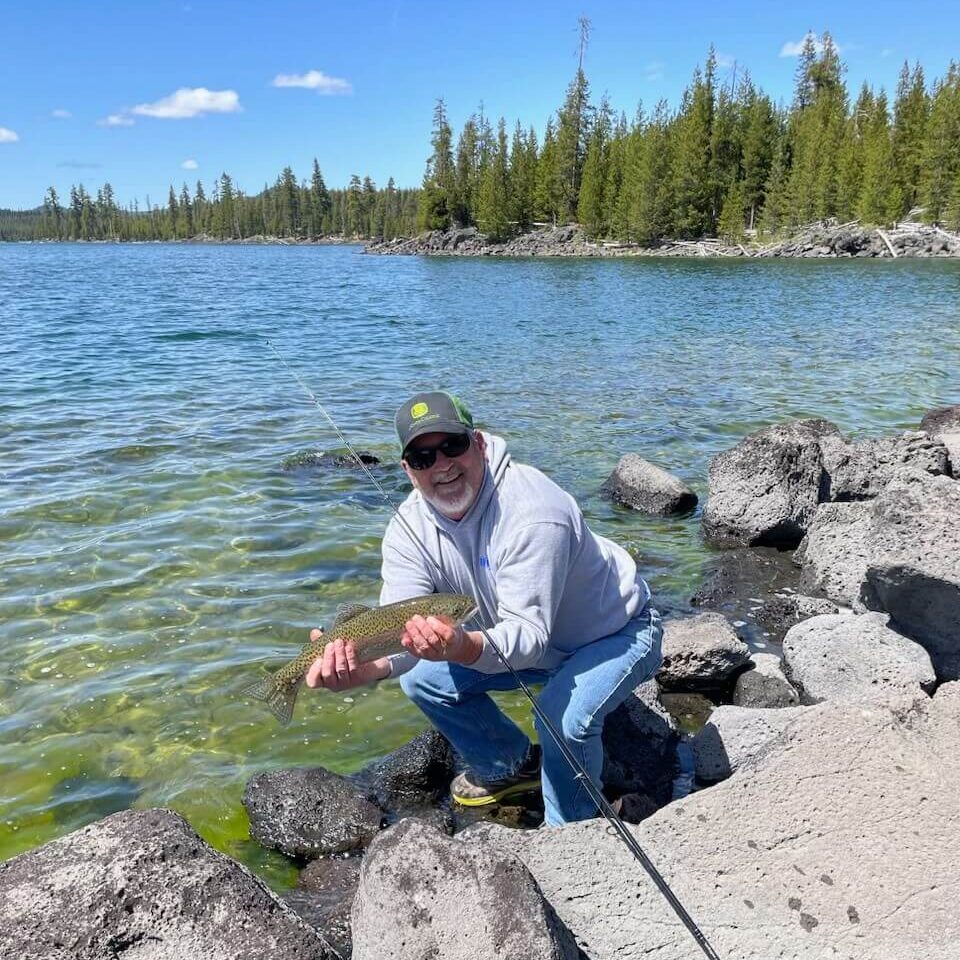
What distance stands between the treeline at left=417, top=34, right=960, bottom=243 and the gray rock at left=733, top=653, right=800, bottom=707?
290ft

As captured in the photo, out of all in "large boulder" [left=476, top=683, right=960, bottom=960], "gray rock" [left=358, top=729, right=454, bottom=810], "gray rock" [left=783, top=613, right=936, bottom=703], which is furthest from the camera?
"gray rock" [left=783, top=613, right=936, bottom=703]

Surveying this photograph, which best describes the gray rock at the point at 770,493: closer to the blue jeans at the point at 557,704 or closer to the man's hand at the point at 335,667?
the blue jeans at the point at 557,704

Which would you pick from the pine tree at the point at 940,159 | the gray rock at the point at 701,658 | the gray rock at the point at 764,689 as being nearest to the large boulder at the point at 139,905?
the gray rock at the point at 701,658

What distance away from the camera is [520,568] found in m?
3.94

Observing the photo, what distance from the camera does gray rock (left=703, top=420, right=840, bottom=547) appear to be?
30.6 feet

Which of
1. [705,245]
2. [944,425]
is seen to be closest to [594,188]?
[705,245]

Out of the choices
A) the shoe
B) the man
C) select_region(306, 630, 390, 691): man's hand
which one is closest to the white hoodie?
the man

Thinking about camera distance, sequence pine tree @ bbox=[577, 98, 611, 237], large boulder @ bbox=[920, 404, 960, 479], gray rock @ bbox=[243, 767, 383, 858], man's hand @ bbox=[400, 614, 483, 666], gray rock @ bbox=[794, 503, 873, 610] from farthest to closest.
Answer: pine tree @ bbox=[577, 98, 611, 237] → large boulder @ bbox=[920, 404, 960, 479] → gray rock @ bbox=[794, 503, 873, 610] → gray rock @ bbox=[243, 767, 383, 858] → man's hand @ bbox=[400, 614, 483, 666]

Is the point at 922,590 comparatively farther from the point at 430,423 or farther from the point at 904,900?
the point at 430,423

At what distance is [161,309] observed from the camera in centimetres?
3791

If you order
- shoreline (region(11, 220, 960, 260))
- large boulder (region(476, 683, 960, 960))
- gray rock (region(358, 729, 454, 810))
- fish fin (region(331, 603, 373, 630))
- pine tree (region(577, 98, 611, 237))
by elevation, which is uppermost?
pine tree (region(577, 98, 611, 237))

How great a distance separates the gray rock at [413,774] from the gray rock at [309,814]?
0.30m

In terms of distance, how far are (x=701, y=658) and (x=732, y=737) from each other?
0.97 metres

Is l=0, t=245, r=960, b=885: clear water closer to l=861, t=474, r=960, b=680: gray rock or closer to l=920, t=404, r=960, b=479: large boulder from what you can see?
l=920, t=404, r=960, b=479: large boulder
